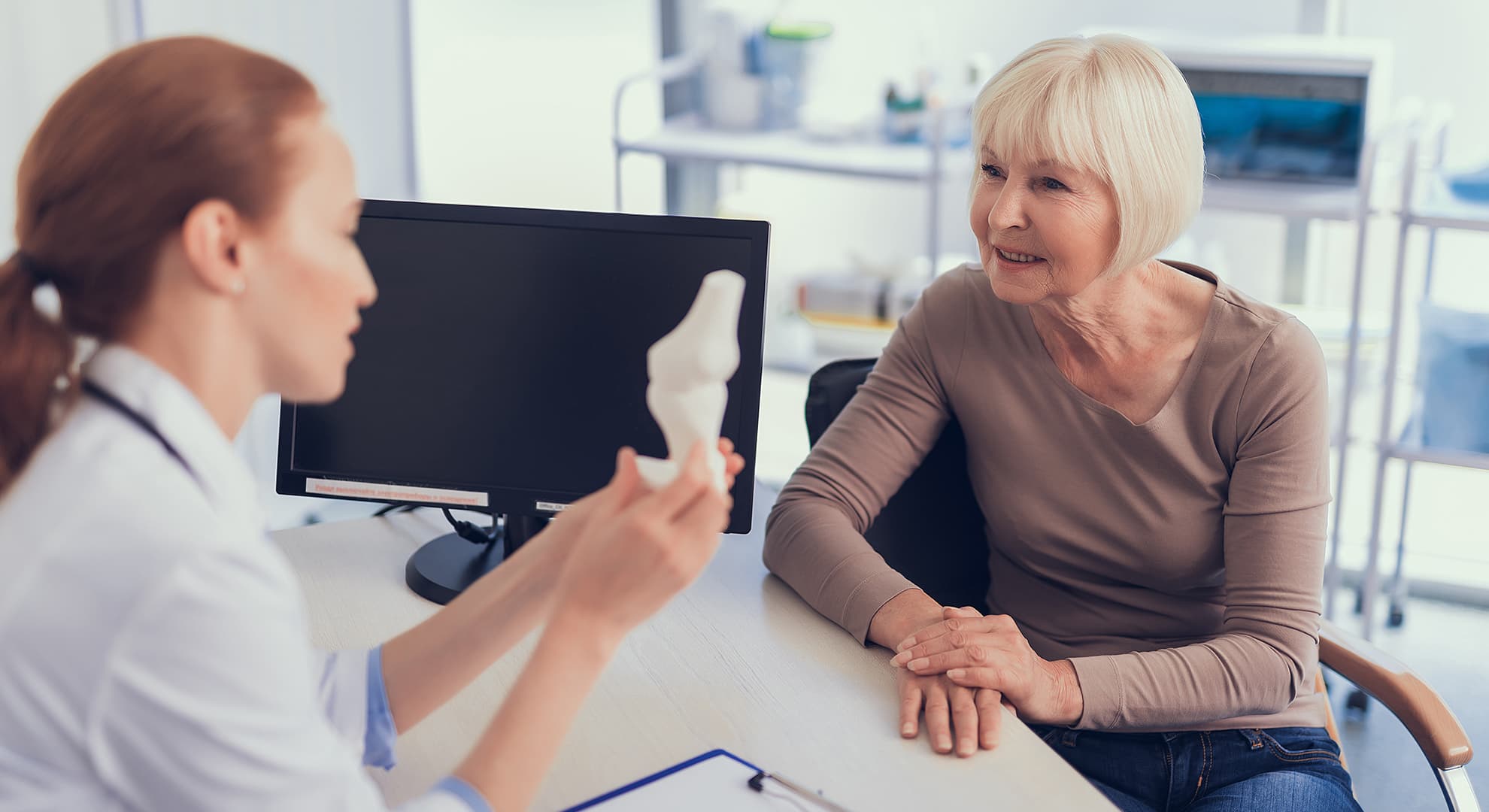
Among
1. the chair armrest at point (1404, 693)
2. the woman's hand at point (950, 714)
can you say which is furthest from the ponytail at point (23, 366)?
the chair armrest at point (1404, 693)

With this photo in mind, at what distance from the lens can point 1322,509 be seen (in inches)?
55.5

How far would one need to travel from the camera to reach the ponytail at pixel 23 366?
31.5 inches

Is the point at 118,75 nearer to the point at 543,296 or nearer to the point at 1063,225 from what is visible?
the point at 543,296

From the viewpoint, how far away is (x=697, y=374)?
0.93 meters

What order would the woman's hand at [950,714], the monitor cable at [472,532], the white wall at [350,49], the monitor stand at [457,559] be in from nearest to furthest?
the woman's hand at [950,714] → the monitor stand at [457,559] → the monitor cable at [472,532] → the white wall at [350,49]

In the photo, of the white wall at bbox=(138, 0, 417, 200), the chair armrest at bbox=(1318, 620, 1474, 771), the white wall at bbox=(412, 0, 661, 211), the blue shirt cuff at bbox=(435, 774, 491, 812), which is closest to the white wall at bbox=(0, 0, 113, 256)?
the white wall at bbox=(138, 0, 417, 200)

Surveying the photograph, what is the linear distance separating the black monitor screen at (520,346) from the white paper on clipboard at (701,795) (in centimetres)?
36

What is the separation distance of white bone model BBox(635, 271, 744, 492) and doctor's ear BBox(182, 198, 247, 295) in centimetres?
29

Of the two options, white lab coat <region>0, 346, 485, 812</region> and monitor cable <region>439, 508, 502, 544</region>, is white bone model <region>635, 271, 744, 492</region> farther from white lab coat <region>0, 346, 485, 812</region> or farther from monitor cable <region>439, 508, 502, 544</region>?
monitor cable <region>439, 508, 502, 544</region>

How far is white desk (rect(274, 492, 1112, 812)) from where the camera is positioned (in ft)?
3.66

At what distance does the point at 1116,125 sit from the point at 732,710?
72 centimetres

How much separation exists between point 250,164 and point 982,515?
1.12m

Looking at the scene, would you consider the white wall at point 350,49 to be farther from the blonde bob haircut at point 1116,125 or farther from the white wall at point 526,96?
the blonde bob haircut at point 1116,125

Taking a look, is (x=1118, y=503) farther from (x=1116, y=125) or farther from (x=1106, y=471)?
(x=1116, y=125)
